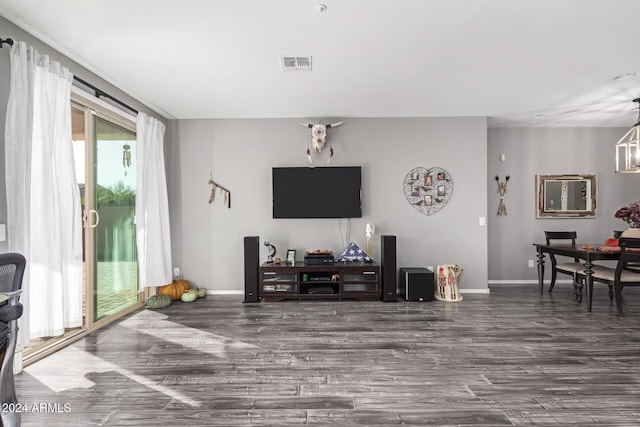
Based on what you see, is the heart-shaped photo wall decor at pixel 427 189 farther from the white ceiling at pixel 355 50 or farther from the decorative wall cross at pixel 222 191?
the decorative wall cross at pixel 222 191

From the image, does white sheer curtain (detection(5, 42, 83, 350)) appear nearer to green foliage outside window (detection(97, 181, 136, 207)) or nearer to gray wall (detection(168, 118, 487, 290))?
green foliage outside window (detection(97, 181, 136, 207))

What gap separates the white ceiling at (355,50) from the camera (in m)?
2.36

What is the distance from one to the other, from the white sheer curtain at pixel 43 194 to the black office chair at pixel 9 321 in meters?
1.10

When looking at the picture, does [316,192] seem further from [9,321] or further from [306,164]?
[9,321]

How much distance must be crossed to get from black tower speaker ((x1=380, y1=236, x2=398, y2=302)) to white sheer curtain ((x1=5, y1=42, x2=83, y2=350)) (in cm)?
334

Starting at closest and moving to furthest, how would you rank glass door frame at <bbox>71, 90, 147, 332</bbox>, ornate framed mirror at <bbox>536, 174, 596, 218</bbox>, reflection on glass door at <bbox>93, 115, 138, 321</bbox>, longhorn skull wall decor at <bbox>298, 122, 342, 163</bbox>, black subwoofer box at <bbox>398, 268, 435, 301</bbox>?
1. glass door frame at <bbox>71, 90, 147, 332</bbox>
2. reflection on glass door at <bbox>93, 115, 138, 321</bbox>
3. black subwoofer box at <bbox>398, 268, 435, 301</bbox>
4. longhorn skull wall decor at <bbox>298, 122, 342, 163</bbox>
5. ornate framed mirror at <bbox>536, 174, 596, 218</bbox>

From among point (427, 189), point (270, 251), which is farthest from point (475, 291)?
point (270, 251)

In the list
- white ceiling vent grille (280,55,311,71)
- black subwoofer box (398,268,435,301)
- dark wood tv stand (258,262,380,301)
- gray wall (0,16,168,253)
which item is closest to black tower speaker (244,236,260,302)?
dark wood tv stand (258,262,380,301)

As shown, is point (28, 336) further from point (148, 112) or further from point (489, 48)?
point (489, 48)

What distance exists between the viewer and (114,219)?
383 centimetres

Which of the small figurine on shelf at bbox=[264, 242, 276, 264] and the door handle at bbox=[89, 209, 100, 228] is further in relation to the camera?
the small figurine on shelf at bbox=[264, 242, 276, 264]

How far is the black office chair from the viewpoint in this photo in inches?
54.6

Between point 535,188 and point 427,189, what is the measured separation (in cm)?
203

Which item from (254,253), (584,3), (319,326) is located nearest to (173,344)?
(319,326)
